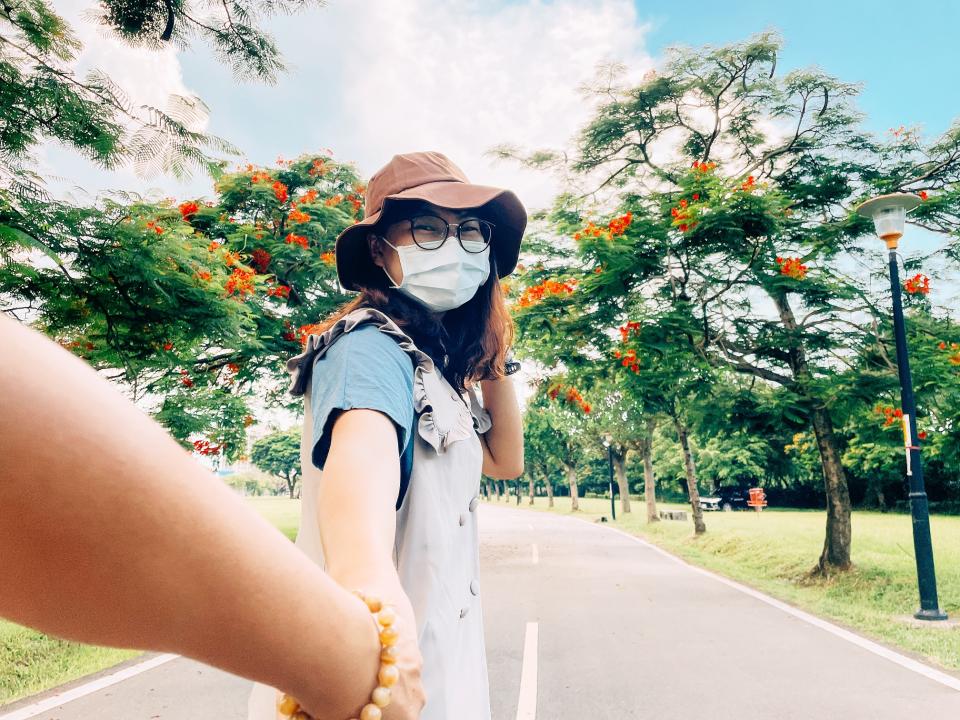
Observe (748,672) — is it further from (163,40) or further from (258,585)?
(163,40)

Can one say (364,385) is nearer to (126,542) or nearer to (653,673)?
(126,542)

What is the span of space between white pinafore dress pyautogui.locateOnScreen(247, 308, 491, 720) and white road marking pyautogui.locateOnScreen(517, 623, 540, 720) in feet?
11.8

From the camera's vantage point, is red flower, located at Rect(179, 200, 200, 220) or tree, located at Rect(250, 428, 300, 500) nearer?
red flower, located at Rect(179, 200, 200, 220)

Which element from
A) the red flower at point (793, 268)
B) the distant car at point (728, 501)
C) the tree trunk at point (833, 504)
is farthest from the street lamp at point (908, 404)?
the distant car at point (728, 501)

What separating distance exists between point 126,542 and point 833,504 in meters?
10.9

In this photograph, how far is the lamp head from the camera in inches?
259

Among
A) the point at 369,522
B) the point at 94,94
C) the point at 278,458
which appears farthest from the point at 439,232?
the point at 278,458

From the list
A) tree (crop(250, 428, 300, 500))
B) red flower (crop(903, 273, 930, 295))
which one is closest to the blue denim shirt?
red flower (crop(903, 273, 930, 295))

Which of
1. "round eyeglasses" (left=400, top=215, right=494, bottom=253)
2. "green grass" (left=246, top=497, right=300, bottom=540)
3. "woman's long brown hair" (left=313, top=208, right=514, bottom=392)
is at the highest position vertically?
"round eyeglasses" (left=400, top=215, right=494, bottom=253)

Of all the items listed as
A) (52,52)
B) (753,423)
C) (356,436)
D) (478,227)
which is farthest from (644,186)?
(356,436)

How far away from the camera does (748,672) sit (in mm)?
5008

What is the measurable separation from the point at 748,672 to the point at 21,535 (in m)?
5.92

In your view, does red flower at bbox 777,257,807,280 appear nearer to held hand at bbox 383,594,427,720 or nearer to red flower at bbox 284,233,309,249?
red flower at bbox 284,233,309,249

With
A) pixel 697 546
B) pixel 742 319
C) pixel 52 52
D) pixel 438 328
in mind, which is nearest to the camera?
pixel 438 328
